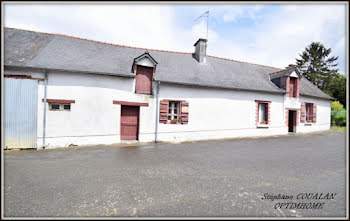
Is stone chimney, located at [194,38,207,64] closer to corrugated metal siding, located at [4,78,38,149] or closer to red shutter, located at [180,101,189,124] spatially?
red shutter, located at [180,101,189,124]

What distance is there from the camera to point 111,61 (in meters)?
9.91

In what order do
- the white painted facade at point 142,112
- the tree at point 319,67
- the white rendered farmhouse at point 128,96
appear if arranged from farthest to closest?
the tree at point 319,67, the white painted facade at point 142,112, the white rendered farmhouse at point 128,96

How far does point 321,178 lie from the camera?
4.40 m

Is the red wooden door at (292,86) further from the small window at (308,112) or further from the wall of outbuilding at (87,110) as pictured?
the wall of outbuilding at (87,110)

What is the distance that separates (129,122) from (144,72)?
3010 millimetres

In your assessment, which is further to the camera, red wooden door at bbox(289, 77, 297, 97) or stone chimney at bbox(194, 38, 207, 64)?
red wooden door at bbox(289, 77, 297, 97)

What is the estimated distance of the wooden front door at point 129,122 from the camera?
962 centimetres

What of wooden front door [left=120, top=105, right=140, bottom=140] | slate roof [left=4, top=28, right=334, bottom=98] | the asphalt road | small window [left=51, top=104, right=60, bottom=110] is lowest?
the asphalt road

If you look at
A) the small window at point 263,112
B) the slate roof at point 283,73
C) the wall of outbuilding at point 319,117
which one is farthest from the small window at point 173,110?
the wall of outbuilding at point 319,117

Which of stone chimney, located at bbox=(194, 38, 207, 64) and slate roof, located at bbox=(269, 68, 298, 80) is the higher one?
stone chimney, located at bbox=(194, 38, 207, 64)

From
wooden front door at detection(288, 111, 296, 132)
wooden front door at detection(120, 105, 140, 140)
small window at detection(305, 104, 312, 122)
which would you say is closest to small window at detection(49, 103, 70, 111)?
wooden front door at detection(120, 105, 140, 140)

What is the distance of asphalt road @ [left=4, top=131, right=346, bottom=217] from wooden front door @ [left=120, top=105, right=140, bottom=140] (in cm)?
317

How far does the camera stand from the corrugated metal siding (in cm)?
747

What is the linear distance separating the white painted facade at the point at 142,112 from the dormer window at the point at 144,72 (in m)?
0.37
